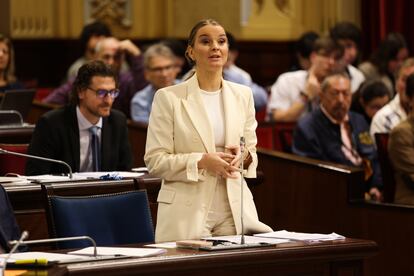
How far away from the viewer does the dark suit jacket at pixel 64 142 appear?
654 cm

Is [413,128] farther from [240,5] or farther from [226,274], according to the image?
[240,5]

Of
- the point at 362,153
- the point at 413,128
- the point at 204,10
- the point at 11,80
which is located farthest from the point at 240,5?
the point at 413,128

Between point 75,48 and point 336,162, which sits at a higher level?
point 75,48

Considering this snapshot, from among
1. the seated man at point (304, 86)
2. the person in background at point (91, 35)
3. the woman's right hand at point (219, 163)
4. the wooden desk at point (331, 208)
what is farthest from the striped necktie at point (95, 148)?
the person in background at point (91, 35)

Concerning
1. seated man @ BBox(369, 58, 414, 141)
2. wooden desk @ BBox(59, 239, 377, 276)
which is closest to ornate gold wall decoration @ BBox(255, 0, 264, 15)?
seated man @ BBox(369, 58, 414, 141)

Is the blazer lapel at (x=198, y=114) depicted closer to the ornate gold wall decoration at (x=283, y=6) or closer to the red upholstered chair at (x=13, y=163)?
the red upholstered chair at (x=13, y=163)

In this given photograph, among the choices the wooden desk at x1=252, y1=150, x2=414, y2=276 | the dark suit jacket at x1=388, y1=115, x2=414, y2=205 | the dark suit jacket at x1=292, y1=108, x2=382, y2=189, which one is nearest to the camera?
the wooden desk at x1=252, y1=150, x2=414, y2=276

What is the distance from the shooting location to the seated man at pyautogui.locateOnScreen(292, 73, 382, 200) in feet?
25.7

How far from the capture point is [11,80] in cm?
1016

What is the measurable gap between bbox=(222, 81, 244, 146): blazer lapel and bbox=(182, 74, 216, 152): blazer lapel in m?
0.08

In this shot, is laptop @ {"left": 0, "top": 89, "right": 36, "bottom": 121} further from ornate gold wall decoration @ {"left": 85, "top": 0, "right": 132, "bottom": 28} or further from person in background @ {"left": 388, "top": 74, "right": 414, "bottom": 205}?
ornate gold wall decoration @ {"left": 85, "top": 0, "right": 132, "bottom": 28}

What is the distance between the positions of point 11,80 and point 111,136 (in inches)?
143

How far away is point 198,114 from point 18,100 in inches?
153

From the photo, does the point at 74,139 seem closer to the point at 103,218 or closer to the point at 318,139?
the point at 103,218
